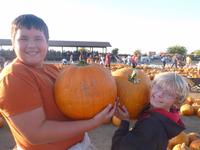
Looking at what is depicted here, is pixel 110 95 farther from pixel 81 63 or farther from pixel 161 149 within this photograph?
pixel 161 149

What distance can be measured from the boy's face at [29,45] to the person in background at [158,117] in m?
0.68

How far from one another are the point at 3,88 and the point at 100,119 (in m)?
0.63

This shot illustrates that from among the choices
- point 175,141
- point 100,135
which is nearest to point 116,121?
point 100,135

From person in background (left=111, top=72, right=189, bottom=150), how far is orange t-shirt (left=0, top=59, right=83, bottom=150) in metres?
0.37

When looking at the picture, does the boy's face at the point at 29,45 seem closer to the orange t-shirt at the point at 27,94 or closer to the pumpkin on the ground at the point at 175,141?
the orange t-shirt at the point at 27,94

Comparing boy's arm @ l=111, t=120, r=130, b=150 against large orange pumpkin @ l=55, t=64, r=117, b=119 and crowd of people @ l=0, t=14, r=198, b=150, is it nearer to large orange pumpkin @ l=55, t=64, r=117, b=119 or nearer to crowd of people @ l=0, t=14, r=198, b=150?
crowd of people @ l=0, t=14, r=198, b=150

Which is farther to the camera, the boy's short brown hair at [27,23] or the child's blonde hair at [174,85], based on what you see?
the child's blonde hair at [174,85]

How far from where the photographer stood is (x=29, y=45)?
2.14m

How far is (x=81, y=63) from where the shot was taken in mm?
2416

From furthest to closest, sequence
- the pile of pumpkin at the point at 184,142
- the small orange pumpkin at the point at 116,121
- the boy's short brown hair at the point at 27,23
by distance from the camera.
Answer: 1. the small orange pumpkin at the point at 116,121
2. the pile of pumpkin at the point at 184,142
3. the boy's short brown hair at the point at 27,23

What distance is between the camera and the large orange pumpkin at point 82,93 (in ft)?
7.36

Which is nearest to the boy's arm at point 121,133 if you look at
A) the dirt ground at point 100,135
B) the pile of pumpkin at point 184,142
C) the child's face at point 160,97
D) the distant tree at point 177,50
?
the child's face at point 160,97

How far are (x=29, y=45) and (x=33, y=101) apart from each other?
0.34m

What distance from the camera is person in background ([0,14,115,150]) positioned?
201 cm
